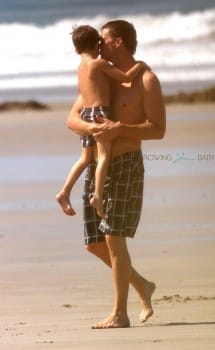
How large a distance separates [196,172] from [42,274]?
434 centimetres

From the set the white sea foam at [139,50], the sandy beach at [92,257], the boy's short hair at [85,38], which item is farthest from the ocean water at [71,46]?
the boy's short hair at [85,38]

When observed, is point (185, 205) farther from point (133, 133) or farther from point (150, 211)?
point (133, 133)

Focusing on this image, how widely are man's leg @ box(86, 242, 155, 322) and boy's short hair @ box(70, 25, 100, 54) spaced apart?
69cm

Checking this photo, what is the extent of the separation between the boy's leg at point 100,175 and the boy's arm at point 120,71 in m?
0.23

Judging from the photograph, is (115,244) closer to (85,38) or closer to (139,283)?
(139,283)

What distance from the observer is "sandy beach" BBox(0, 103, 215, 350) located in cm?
515

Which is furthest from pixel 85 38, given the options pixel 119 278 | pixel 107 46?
pixel 119 278

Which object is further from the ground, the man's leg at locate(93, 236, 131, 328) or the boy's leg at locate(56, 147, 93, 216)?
the boy's leg at locate(56, 147, 93, 216)

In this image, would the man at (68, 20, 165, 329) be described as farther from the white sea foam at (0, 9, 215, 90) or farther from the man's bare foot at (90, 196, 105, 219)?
the white sea foam at (0, 9, 215, 90)

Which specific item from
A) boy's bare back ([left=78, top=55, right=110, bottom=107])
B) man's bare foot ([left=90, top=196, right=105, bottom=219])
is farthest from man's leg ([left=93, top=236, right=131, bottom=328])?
boy's bare back ([left=78, top=55, right=110, bottom=107])

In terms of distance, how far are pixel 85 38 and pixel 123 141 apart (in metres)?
0.38

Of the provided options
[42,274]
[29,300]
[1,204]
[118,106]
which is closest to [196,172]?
[1,204]

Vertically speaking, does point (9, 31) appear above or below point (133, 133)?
below

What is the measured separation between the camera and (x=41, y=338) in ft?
16.6
